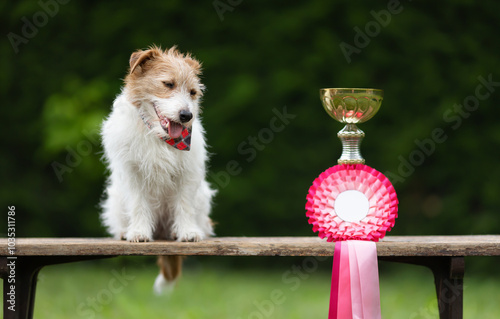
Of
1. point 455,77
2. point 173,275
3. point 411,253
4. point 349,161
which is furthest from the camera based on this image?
point 455,77

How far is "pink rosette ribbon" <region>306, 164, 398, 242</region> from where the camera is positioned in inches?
132

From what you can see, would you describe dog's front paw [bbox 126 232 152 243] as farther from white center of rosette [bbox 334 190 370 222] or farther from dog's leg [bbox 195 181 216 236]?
white center of rosette [bbox 334 190 370 222]

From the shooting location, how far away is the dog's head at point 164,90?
3307mm

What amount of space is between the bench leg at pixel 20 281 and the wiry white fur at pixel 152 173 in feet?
1.21

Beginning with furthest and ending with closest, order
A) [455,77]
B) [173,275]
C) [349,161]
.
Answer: [455,77] < [173,275] < [349,161]

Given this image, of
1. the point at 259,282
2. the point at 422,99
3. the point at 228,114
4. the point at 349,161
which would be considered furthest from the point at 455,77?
the point at 349,161

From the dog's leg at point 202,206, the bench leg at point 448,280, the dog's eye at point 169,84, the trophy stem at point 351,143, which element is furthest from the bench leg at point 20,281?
the bench leg at point 448,280

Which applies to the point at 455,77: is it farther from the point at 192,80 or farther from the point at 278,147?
the point at 192,80

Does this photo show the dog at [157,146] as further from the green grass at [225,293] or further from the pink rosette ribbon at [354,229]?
the green grass at [225,293]

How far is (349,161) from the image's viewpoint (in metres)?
3.49

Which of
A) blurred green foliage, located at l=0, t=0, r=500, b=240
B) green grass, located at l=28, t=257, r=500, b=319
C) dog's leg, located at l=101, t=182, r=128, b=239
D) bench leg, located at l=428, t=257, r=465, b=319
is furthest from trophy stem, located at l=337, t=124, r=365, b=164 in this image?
blurred green foliage, located at l=0, t=0, r=500, b=240

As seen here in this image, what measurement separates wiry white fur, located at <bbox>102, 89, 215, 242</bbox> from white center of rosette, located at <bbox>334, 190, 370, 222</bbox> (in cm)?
81

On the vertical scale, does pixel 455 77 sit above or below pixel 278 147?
above

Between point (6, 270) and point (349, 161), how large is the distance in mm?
1947
